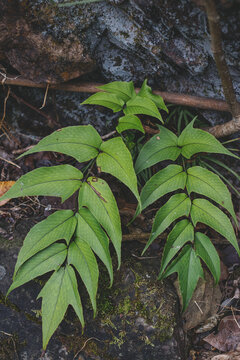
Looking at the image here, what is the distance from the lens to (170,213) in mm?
1790

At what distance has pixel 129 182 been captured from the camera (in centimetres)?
162

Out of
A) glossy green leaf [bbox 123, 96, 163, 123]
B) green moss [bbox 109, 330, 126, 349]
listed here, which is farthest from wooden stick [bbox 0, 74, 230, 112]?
green moss [bbox 109, 330, 126, 349]

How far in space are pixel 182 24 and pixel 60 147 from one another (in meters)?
0.98

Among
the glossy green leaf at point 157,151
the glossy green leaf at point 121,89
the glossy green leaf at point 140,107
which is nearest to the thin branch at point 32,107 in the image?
the glossy green leaf at point 121,89

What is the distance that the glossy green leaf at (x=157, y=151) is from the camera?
1.88m

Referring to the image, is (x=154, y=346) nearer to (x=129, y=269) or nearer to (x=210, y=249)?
(x=129, y=269)

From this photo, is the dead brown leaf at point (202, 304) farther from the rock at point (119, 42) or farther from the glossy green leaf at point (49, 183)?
the rock at point (119, 42)

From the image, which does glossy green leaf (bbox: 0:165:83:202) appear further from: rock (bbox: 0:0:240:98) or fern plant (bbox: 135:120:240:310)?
rock (bbox: 0:0:240:98)

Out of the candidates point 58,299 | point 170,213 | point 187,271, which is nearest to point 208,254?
Answer: point 187,271

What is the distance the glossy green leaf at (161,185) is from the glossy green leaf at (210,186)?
46 mm

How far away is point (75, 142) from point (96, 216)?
40 cm

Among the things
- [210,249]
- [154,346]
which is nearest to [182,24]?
[210,249]

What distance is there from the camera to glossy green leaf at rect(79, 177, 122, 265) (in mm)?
1669

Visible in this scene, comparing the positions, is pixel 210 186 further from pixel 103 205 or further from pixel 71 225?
pixel 71 225
